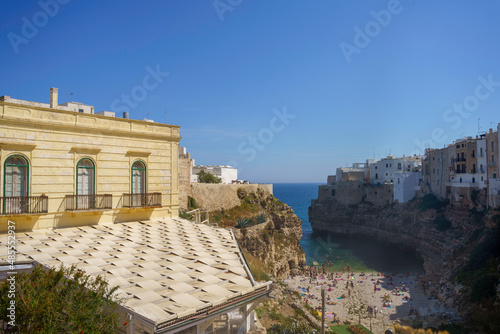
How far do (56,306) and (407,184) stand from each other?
62694 millimetres

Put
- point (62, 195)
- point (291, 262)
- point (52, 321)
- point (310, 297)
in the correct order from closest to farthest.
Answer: point (52, 321)
point (62, 195)
point (310, 297)
point (291, 262)

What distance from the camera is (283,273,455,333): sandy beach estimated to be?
24922 mm

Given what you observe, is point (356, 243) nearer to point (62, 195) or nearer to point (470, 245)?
point (470, 245)

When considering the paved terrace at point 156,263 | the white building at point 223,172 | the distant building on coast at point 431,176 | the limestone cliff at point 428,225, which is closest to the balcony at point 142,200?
the paved terrace at point 156,263

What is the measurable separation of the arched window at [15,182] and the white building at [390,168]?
67.3 m

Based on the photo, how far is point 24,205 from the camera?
31.7 feet

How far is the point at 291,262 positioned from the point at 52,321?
34955 millimetres

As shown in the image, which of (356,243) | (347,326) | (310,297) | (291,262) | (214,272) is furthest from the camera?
(356,243)

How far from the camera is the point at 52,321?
5160mm

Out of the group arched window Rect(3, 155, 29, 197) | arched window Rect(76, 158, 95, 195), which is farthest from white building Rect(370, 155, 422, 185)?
arched window Rect(3, 155, 29, 197)

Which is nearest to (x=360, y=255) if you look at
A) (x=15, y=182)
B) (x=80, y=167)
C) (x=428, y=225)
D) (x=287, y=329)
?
(x=428, y=225)

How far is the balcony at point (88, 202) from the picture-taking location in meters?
10.6

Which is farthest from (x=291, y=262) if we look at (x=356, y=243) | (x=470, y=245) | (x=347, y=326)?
(x=356, y=243)

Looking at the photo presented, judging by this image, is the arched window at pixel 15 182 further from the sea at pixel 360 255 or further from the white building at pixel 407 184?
the white building at pixel 407 184
